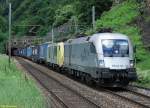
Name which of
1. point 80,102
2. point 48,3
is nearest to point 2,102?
point 80,102

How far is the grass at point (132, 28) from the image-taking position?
3209 cm

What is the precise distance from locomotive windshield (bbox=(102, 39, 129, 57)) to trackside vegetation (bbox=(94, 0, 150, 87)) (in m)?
2.24

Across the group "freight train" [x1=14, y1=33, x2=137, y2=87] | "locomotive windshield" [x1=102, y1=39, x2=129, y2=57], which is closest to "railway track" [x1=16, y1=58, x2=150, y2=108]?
"freight train" [x1=14, y1=33, x2=137, y2=87]

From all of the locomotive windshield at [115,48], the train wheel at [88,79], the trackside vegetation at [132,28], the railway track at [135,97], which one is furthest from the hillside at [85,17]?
the railway track at [135,97]

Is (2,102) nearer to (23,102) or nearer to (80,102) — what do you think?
(23,102)

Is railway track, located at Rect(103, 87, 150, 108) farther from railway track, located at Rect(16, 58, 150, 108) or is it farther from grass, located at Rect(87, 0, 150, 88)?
grass, located at Rect(87, 0, 150, 88)

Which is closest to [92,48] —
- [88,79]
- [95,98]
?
[88,79]

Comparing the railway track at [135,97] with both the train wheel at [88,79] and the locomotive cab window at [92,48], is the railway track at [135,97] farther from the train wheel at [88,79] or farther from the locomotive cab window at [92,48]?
the train wheel at [88,79]

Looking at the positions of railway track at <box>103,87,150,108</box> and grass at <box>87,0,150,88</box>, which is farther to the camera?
grass at <box>87,0,150,88</box>

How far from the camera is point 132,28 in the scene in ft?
153

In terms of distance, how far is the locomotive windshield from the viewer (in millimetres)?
28578

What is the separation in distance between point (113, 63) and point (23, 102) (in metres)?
12.1

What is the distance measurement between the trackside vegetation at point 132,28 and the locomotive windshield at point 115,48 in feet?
7.35

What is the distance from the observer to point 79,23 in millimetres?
83875
